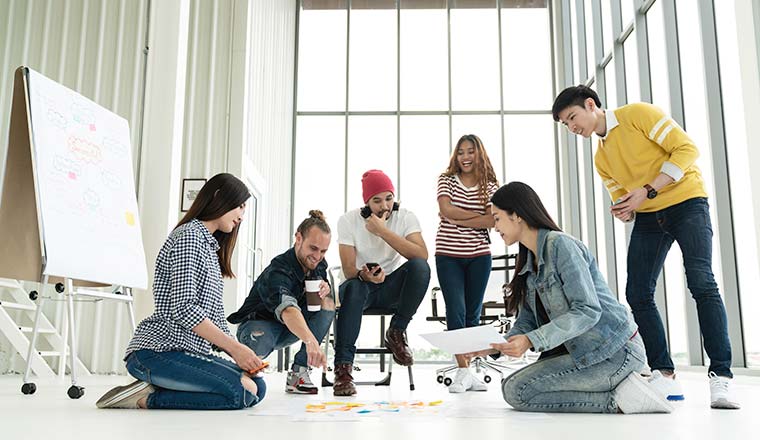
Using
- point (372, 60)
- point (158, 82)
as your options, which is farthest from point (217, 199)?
point (372, 60)

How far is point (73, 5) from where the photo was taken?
4.84 m

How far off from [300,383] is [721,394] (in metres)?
1.61

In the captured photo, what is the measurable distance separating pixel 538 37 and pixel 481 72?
847 millimetres

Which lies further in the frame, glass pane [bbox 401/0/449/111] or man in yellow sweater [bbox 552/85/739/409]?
glass pane [bbox 401/0/449/111]

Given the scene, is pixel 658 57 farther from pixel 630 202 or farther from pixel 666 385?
pixel 666 385

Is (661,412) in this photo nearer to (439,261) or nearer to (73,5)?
(439,261)

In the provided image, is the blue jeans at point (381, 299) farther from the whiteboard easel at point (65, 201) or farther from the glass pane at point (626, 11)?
the glass pane at point (626, 11)

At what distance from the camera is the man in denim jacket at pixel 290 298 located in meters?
2.64

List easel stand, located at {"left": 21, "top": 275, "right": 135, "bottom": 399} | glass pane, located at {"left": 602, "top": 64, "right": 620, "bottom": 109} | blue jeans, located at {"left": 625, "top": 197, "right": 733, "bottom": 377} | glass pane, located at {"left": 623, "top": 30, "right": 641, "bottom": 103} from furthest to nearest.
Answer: glass pane, located at {"left": 602, "top": 64, "right": 620, "bottom": 109}
glass pane, located at {"left": 623, "top": 30, "right": 641, "bottom": 103}
easel stand, located at {"left": 21, "top": 275, "right": 135, "bottom": 399}
blue jeans, located at {"left": 625, "top": 197, "right": 733, "bottom": 377}

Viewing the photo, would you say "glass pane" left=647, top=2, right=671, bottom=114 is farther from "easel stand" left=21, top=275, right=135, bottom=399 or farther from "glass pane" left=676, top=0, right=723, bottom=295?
"easel stand" left=21, top=275, right=135, bottom=399

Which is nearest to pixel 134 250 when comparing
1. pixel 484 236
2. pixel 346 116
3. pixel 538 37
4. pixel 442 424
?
pixel 484 236

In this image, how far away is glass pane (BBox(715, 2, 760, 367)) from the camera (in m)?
4.05

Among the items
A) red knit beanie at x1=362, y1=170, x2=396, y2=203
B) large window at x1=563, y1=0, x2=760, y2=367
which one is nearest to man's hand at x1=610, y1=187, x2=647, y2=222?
red knit beanie at x1=362, y1=170, x2=396, y2=203

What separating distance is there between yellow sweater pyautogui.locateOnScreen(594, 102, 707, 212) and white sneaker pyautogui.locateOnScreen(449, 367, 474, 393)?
3.55ft
